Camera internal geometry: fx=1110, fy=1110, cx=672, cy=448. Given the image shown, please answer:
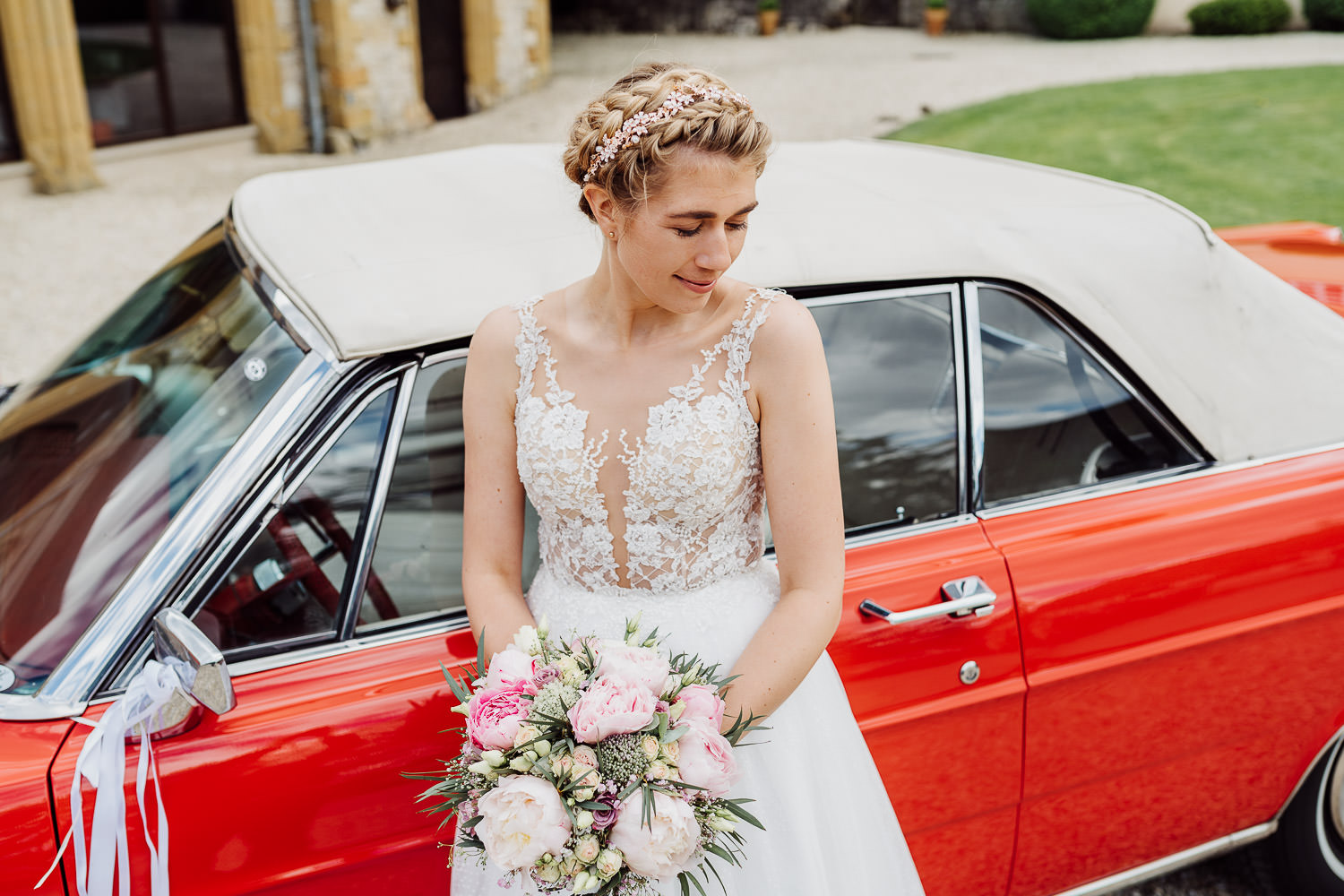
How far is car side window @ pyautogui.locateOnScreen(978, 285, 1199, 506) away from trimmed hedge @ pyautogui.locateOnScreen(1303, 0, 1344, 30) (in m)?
19.5

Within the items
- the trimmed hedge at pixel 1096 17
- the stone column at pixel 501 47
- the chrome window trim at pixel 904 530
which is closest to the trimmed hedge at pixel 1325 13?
the trimmed hedge at pixel 1096 17

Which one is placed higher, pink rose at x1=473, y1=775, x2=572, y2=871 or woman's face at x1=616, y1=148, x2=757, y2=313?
woman's face at x1=616, y1=148, x2=757, y2=313

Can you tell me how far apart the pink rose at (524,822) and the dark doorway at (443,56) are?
597 inches

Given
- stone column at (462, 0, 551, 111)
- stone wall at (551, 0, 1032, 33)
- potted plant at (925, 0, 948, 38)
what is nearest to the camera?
stone column at (462, 0, 551, 111)

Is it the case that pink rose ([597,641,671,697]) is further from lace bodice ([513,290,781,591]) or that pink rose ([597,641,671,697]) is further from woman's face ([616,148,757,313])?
woman's face ([616,148,757,313])

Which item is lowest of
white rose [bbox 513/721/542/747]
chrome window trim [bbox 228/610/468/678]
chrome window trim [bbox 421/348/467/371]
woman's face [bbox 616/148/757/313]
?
chrome window trim [bbox 228/610/468/678]

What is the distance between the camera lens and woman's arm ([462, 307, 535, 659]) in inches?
78.4

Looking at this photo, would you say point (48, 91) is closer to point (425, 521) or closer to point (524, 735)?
point (425, 521)

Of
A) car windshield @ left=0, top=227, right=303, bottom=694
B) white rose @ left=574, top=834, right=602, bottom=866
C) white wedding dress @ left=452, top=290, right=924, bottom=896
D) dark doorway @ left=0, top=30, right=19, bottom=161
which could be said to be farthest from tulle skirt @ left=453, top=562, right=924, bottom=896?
dark doorway @ left=0, top=30, right=19, bottom=161

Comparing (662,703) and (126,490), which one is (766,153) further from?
(126,490)

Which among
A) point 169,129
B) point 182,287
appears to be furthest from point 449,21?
point 182,287

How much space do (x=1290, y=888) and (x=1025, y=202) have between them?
1890 millimetres

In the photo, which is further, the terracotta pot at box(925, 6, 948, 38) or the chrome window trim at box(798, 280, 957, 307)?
the terracotta pot at box(925, 6, 948, 38)

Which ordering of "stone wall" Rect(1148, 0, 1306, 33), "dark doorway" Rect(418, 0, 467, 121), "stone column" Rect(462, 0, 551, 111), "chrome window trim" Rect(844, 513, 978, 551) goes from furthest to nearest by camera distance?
"stone wall" Rect(1148, 0, 1306, 33), "stone column" Rect(462, 0, 551, 111), "dark doorway" Rect(418, 0, 467, 121), "chrome window trim" Rect(844, 513, 978, 551)
